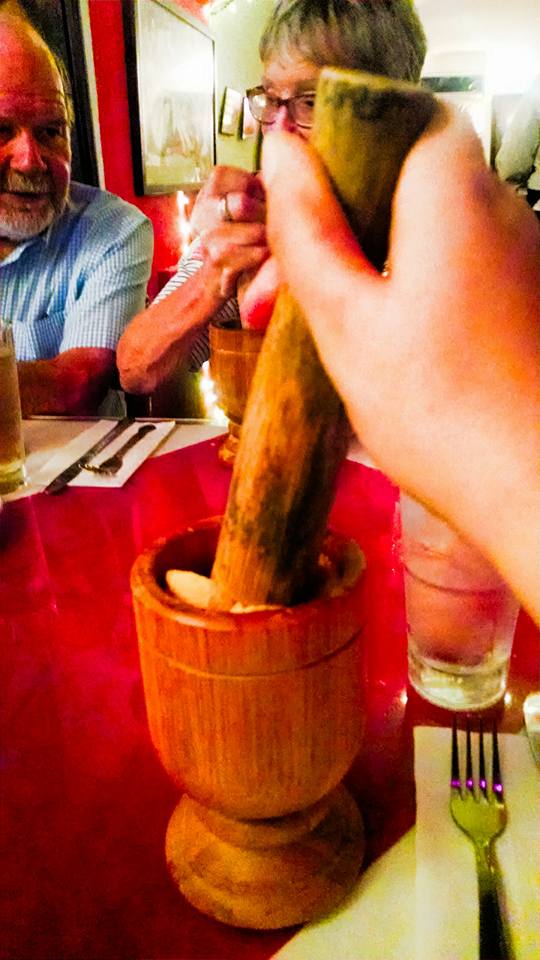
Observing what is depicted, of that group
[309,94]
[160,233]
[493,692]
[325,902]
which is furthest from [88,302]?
[160,233]

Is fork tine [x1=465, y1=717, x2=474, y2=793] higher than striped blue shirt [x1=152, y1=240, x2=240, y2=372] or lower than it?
higher

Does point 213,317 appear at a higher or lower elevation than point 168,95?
lower

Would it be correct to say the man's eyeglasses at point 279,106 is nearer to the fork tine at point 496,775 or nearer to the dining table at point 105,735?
the dining table at point 105,735

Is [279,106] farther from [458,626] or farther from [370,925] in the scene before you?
[370,925]

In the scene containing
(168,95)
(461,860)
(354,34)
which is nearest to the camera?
(461,860)

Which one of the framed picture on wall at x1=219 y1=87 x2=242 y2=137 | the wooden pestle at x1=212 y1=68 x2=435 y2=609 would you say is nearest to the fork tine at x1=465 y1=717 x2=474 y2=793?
the wooden pestle at x1=212 y1=68 x2=435 y2=609

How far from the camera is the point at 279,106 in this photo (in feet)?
4.46

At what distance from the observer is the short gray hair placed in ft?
4.04

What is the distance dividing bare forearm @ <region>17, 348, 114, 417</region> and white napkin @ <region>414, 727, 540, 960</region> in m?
1.05

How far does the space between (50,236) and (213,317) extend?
25.7 inches

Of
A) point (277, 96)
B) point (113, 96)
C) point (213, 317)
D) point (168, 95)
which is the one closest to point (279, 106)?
point (277, 96)

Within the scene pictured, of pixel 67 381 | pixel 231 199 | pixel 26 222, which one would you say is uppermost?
pixel 231 199

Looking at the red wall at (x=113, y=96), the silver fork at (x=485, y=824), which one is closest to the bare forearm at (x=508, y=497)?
the silver fork at (x=485, y=824)

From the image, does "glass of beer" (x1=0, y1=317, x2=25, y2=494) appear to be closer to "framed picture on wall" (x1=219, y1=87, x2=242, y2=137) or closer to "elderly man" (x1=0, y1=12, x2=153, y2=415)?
"elderly man" (x1=0, y1=12, x2=153, y2=415)
